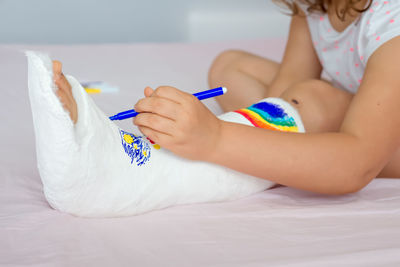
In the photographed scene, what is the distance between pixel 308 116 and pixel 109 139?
41cm

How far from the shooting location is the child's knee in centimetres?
96

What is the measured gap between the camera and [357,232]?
682 millimetres

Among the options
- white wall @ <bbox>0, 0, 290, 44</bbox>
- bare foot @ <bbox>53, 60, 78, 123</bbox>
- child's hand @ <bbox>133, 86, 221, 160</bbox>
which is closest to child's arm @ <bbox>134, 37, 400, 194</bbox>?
child's hand @ <bbox>133, 86, 221, 160</bbox>

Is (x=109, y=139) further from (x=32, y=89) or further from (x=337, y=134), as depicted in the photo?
(x=337, y=134)

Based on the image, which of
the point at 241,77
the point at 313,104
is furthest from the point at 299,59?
the point at 313,104

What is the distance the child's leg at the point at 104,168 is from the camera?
0.61 m

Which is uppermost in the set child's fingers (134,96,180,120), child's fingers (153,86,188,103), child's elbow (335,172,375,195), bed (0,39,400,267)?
child's fingers (153,86,188,103)

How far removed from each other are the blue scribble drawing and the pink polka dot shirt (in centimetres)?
43

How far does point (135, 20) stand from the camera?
2713mm

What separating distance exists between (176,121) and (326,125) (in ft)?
1.24

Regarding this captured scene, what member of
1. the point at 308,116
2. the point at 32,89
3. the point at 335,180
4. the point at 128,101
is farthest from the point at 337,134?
the point at 128,101

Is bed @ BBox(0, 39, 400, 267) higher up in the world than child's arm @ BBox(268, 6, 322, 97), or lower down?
lower down

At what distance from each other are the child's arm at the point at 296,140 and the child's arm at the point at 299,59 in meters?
0.39

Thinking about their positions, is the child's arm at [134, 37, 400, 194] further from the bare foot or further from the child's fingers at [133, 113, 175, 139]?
the bare foot
